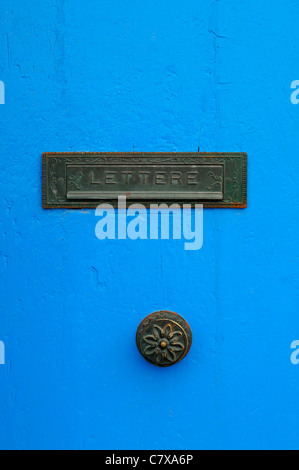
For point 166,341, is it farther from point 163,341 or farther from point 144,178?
point 144,178

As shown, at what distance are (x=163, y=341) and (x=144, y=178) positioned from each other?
395 mm

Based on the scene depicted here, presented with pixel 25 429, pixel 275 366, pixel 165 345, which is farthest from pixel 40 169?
pixel 275 366

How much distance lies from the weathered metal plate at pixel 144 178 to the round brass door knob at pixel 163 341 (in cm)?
30

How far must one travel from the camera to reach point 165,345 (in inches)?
43.8

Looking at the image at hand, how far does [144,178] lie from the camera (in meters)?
1.15

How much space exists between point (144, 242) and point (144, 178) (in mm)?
157

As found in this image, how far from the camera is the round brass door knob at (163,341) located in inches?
44.1

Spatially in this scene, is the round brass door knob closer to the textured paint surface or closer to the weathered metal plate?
the textured paint surface

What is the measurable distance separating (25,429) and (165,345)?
414mm

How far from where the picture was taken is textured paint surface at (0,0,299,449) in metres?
1.14

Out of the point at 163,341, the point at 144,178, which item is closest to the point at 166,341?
the point at 163,341

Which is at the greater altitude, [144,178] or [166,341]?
[144,178]

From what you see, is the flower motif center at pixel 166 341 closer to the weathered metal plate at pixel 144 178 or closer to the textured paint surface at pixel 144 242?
the textured paint surface at pixel 144 242

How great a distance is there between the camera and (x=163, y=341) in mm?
1116
